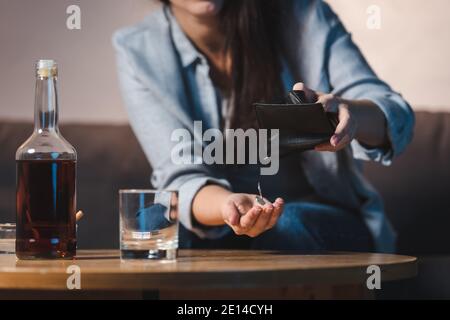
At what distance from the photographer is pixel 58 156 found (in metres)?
1.04

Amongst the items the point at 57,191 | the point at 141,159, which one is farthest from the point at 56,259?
the point at 141,159

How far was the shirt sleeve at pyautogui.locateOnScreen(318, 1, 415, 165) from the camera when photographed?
Answer: 1797 millimetres

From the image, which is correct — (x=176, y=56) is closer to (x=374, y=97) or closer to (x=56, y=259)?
(x=374, y=97)

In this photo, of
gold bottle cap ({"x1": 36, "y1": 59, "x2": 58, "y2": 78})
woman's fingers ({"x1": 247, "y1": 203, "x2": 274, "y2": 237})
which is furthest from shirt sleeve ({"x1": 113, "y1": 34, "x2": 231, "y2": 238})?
gold bottle cap ({"x1": 36, "y1": 59, "x2": 58, "y2": 78})

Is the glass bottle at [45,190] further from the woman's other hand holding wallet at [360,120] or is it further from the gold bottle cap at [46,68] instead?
the woman's other hand holding wallet at [360,120]

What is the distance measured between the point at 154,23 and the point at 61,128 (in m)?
0.33

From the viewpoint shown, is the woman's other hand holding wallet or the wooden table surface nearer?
the wooden table surface

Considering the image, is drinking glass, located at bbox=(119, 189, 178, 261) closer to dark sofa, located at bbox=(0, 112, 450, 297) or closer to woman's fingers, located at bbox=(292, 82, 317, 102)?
woman's fingers, located at bbox=(292, 82, 317, 102)

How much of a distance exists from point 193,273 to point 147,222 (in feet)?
0.38

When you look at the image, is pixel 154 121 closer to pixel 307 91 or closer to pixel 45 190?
pixel 307 91

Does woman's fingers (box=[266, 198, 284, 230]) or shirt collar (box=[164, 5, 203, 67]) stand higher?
shirt collar (box=[164, 5, 203, 67])

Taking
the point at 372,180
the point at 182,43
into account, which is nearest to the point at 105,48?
the point at 182,43

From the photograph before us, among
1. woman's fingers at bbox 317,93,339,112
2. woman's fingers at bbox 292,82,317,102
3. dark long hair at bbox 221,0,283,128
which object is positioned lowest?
woman's fingers at bbox 317,93,339,112

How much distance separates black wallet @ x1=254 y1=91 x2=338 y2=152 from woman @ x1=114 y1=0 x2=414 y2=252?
68cm
